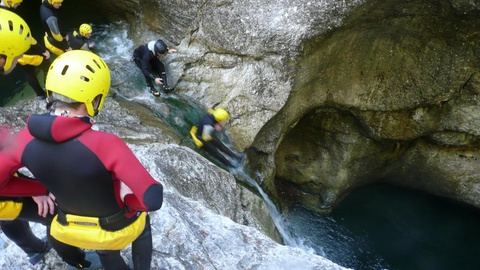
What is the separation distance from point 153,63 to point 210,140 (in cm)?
256

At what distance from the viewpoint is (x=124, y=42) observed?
9.74 m

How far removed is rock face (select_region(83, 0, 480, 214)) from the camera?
24.4 ft

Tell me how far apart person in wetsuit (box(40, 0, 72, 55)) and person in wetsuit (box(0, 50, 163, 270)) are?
5766 mm

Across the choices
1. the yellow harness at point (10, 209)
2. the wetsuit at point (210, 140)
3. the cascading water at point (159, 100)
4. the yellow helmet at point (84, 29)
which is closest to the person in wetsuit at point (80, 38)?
the yellow helmet at point (84, 29)

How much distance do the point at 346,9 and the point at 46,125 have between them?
6.16 metres

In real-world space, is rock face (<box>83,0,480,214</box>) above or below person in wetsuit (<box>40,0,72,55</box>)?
above

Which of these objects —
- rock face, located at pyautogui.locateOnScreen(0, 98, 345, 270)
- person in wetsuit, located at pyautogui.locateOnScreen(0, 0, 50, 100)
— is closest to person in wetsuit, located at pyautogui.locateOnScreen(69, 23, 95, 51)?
person in wetsuit, located at pyautogui.locateOnScreen(0, 0, 50, 100)

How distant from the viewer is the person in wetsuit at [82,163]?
218 centimetres

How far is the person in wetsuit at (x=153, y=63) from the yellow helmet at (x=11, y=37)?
4252mm

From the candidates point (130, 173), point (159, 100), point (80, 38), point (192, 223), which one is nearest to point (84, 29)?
point (80, 38)

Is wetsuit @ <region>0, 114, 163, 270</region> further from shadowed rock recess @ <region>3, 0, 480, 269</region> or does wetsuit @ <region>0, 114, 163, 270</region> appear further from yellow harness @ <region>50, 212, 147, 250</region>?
shadowed rock recess @ <region>3, 0, 480, 269</region>

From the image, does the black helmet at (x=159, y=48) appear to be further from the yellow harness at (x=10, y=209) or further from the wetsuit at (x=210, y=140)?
the yellow harness at (x=10, y=209)

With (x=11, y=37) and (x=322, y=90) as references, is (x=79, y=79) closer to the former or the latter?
(x=11, y=37)

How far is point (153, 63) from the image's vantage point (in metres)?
8.38
